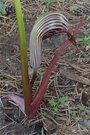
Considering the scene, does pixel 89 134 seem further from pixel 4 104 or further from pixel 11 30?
pixel 11 30

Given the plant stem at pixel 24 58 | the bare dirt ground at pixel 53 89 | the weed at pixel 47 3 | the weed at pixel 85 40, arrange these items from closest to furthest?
the plant stem at pixel 24 58
the bare dirt ground at pixel 53 89
the weed at pixel 85 40
the weed at pixel 47 3

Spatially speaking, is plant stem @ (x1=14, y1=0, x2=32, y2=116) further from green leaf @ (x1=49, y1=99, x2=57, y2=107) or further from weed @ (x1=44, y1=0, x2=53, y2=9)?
weed @ (x1=44, y1=0, x2=53, y2=9)

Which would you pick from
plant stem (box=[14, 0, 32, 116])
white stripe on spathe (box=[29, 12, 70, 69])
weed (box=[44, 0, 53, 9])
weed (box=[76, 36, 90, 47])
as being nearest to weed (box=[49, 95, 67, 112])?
plant stem (box=[14, 0, 32, 116])

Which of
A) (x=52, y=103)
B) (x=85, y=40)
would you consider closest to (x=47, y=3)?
(x=85, y=40)

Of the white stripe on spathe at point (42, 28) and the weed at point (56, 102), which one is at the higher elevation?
the white stripe on spathe at point (42, 28)

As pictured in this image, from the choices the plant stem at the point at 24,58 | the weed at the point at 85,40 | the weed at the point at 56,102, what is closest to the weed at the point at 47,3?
the weed at the point at 85,40

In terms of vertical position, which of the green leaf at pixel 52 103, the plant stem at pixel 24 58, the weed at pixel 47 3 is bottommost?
the green leaf at pixel 52 103

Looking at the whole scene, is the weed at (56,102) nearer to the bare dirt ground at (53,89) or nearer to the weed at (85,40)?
the bare dirt ground at (53,89)
